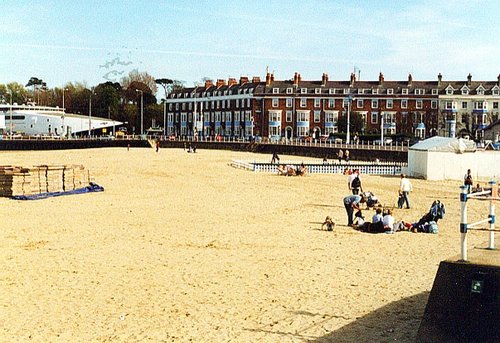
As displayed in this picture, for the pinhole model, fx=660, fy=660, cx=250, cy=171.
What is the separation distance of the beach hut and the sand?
14849 mm

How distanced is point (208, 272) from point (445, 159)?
1167 inches

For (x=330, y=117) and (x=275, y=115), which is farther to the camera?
(x=275, y=115)

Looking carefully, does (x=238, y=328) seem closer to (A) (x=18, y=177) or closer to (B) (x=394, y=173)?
(A) (x=18, y=177)

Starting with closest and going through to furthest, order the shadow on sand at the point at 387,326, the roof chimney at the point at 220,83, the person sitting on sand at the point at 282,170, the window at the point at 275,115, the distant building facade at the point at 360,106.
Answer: the shadow on sand at the point at 387,326 → the person sitting on sand at the point at 282,170 → the distant building facade at the point at 360,106 → the window at the point at 275,115 → the roof chimney at the point at 220,83

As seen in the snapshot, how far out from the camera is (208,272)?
12.8 meters

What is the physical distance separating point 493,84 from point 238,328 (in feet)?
305

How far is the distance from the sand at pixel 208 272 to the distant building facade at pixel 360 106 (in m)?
70.4

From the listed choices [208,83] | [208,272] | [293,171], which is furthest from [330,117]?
[208,272]

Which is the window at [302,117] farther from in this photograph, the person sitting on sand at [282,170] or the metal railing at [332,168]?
the person sitting on sand at [282,170]

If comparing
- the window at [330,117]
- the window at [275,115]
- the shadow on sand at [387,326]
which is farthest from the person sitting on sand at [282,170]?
the window at [275,115]

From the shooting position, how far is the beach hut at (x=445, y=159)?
129ft

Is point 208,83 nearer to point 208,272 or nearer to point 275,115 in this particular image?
point 275,115

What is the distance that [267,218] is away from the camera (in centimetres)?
2111

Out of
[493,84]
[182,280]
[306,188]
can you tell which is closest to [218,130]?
[493,84]
